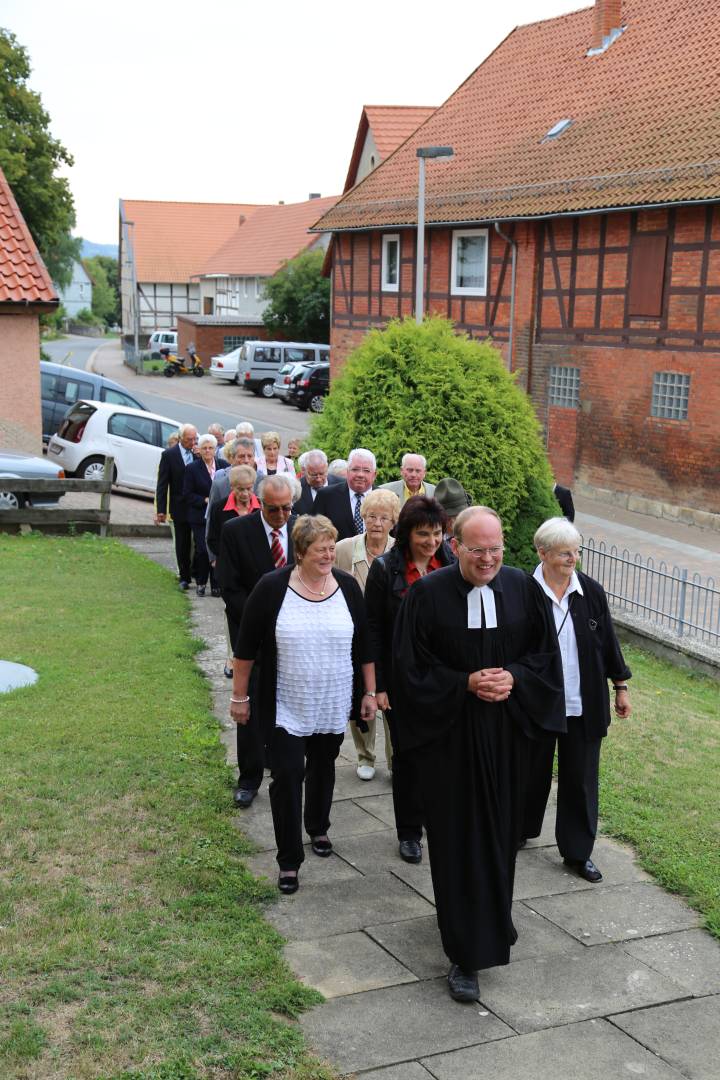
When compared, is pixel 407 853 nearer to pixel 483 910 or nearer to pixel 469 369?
pixel 483 910

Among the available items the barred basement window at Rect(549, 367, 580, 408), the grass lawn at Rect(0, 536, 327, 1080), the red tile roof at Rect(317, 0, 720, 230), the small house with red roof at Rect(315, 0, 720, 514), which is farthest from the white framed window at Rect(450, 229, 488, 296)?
the grass lawn at Rect(0, 536, 327, 1080)

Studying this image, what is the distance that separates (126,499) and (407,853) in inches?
627

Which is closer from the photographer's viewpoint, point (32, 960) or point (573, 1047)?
point (573, 1047)

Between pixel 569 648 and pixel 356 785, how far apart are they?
2022 mm

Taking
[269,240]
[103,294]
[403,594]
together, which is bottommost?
[403,594]

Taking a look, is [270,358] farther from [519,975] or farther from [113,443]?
[519,975]

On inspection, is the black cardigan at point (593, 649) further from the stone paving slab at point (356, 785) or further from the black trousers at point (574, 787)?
the stone paving slab at point (356, 785)

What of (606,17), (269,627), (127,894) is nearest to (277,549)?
(269,627)

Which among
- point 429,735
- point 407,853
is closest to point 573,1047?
point 429,735

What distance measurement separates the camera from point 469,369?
1178cm

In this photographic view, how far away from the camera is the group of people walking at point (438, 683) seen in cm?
496

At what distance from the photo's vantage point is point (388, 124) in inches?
1591

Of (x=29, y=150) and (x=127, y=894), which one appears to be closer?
(x=127, y=894)

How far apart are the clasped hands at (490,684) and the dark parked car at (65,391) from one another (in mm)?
20983
